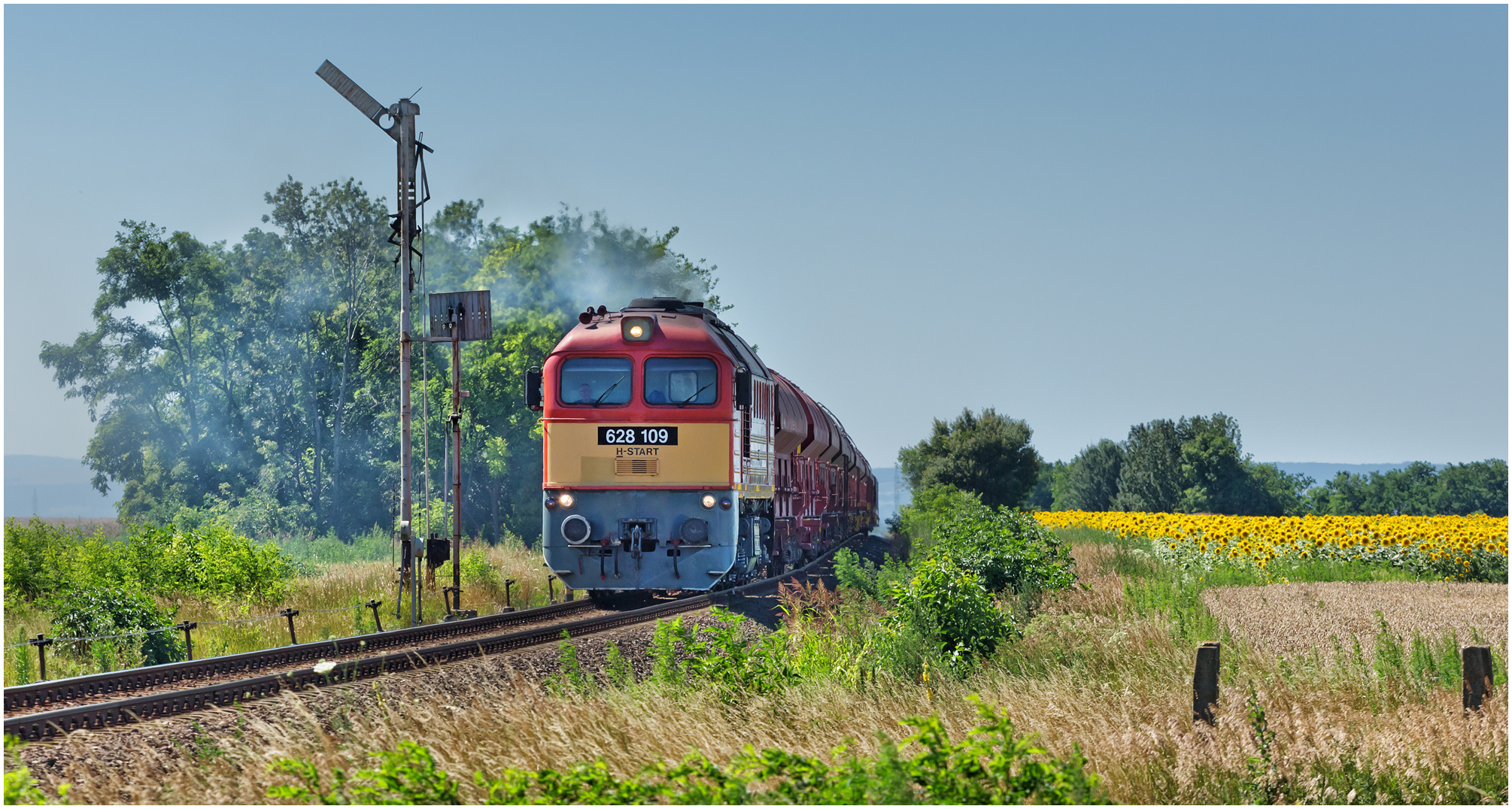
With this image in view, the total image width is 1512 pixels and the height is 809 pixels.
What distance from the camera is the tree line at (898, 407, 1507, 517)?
5931 centimetres

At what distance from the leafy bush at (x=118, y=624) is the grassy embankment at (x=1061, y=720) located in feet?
12.2

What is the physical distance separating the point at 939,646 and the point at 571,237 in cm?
3600

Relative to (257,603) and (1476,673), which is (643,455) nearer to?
(257,603)

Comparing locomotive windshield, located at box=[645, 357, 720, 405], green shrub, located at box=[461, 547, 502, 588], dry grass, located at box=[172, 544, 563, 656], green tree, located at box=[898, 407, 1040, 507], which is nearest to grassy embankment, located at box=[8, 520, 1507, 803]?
dry grass, located at box=[172, 544, 563, 656]

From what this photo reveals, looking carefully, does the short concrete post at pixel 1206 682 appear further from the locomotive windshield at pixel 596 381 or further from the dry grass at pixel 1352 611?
the locomotive windshield at pixel 596 381

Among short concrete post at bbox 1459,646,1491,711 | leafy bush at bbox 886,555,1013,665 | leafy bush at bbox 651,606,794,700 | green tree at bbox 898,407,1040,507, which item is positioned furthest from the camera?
green tree at bbox 898,407,1040,507

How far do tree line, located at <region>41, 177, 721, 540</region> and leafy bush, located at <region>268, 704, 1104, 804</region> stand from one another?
37543mm

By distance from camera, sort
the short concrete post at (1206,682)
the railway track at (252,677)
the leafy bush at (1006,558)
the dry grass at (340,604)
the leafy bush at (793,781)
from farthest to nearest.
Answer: the leafy bush at (1006,558)
the dry grass at (340,604)
the railway track at (252,677)
the short concrete post at (1206,682)
the leafy bush at (793,781)

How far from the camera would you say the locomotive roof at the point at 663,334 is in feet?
57.2

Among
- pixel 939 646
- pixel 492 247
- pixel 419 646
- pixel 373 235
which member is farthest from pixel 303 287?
pixel 939 646

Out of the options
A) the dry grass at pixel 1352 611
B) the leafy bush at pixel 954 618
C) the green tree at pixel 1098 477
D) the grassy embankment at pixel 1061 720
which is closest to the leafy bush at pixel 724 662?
the grassy embankment at pixel 1061 720

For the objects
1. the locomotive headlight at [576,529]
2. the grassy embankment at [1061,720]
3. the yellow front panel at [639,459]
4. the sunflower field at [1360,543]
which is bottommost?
the grassy embankment at [1061,720]

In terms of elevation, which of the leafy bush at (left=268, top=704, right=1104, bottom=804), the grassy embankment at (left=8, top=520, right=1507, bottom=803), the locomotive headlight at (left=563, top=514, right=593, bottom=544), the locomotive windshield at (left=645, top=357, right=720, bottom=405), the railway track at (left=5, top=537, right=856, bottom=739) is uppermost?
the locomotive windshield at (left=645, top=357, right=720, bottom=405)

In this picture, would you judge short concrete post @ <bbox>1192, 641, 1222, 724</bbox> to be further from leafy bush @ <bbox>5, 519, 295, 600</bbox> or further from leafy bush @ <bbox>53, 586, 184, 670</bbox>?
leafy bush @ <bbox>5, 519, 295, 600</bbox>
